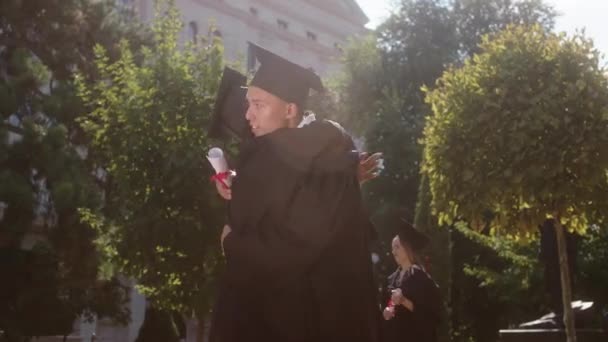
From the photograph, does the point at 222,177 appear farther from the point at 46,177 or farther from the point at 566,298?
the point at 46,177

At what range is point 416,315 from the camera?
9.20 metres

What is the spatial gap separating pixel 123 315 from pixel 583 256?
12.3 metres

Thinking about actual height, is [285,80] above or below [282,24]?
below

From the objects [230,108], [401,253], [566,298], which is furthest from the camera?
[566,298]

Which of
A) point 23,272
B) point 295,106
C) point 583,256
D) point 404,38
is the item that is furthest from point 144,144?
point 404,38

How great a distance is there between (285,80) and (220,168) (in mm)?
561

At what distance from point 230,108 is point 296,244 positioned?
54.7 inches

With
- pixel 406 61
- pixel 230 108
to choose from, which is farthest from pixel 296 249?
pixel 406 61

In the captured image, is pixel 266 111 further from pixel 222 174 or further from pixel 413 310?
pixel 413 310

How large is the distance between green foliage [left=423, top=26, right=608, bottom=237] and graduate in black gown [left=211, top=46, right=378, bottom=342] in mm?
8903

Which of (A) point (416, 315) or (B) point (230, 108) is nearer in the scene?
(B) point (230, 108)

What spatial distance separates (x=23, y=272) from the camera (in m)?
24.7

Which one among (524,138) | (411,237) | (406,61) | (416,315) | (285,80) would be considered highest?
(406,61)

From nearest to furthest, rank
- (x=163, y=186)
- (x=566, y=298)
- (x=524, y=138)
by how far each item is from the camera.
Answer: (x=566, y=298)
(x=524, y=138)
(x=163, y=186)
